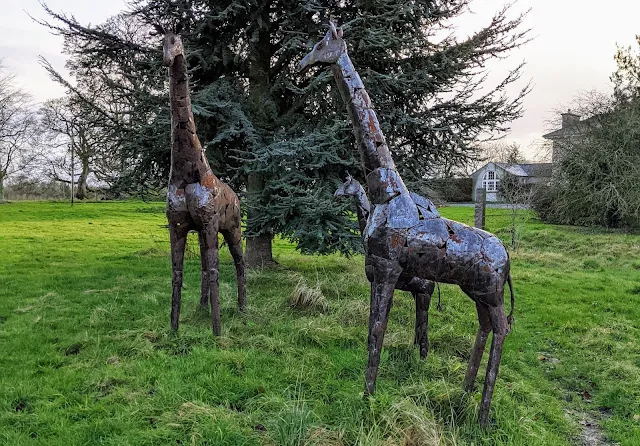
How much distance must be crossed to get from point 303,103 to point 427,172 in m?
3.02

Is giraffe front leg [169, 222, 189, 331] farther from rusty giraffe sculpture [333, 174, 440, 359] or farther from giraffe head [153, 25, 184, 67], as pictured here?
rusty giraffe sculpture [333, 174, 440, 359]

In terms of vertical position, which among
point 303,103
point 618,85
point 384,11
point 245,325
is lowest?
point 245,325

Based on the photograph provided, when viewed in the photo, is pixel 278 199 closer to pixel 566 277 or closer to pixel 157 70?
pixel 157 70

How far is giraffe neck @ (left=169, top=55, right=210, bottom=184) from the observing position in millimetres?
4887

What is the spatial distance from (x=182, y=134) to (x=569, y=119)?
64.8 ft

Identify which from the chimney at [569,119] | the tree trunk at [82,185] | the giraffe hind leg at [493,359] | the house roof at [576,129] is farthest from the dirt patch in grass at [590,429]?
the tree trunk at [82,185]

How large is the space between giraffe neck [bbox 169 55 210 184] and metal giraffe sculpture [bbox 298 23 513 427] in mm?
1812

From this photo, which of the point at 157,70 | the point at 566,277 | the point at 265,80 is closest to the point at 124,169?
the point at 157,70

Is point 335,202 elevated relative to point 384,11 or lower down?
lower down

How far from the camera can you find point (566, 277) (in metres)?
10.3

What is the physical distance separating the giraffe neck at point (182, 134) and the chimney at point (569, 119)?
754 inches

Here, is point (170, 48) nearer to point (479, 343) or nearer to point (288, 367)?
point (288, 367)

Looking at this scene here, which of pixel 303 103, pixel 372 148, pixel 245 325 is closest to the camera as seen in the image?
pixel 372 148

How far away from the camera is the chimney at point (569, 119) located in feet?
64.0
